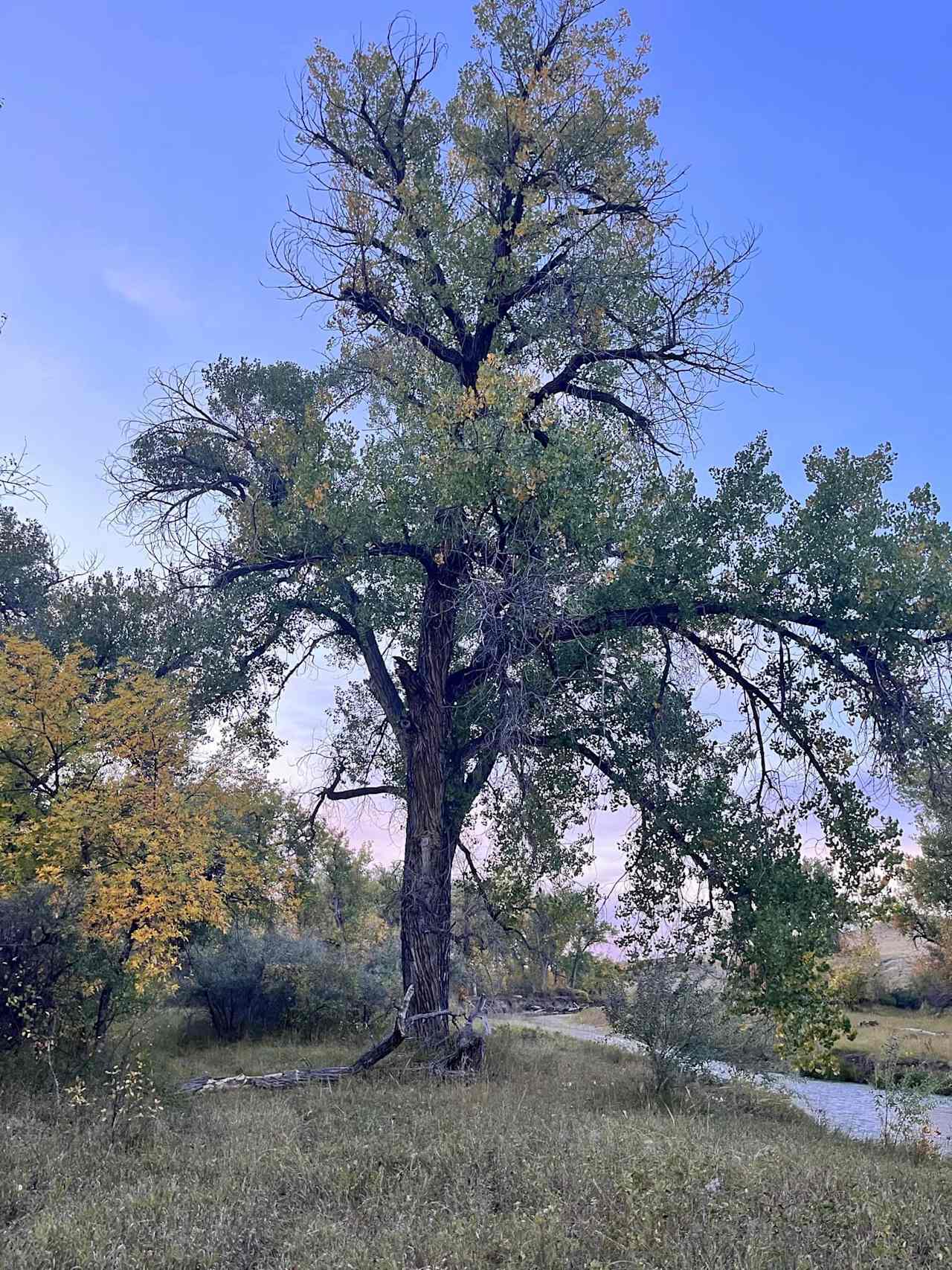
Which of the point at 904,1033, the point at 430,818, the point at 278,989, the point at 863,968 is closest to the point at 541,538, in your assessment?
the point at 430,818

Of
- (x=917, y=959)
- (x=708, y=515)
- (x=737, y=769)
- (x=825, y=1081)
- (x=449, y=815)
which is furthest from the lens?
(x=917, y=959)

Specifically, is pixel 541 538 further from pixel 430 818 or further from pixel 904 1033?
pixel 904 1033

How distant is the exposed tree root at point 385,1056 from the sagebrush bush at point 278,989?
7167mm

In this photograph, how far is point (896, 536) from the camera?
1217 centimetres

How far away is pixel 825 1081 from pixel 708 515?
59.9ft

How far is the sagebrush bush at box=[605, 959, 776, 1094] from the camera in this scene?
13156 mm

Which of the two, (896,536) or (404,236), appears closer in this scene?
(896,536)

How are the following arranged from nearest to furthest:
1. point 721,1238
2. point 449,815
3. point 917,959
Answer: point 721,1238, point 449,815, point 917,959

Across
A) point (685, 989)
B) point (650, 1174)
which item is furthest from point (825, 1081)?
point (650, 1174)

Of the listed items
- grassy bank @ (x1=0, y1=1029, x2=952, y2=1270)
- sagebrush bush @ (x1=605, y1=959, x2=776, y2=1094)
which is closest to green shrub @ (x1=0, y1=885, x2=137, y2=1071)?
grassy bank @ (x1=0, y1=1029, x2=952, y2=1270)

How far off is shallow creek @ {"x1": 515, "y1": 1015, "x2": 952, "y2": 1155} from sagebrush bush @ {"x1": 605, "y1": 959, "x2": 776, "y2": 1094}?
66 centimetres

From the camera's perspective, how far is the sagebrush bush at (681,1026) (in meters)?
13.2

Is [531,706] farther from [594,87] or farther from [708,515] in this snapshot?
[594,87]

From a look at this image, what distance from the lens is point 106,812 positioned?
416 inches
